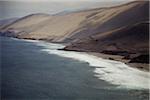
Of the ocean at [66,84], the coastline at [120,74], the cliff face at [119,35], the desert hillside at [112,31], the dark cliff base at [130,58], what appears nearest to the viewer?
the ocean at [66,84]

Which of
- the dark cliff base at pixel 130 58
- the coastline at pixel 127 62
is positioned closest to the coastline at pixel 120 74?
the coastline at pixel 127 62

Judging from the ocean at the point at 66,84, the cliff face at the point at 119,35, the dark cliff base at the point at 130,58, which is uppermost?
the cliff face at the point at 119,35

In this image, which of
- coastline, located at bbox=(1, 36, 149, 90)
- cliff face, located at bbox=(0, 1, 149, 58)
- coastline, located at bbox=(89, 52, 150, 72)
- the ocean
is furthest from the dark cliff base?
the ocean

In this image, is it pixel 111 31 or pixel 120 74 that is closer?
pixel 120 74

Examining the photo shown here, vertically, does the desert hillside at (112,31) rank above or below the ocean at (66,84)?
above

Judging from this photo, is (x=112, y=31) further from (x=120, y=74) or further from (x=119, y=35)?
(x=120, y=74)

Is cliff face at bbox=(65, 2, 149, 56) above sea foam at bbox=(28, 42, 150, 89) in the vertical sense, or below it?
above

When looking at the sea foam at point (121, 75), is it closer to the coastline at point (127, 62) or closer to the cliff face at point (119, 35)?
the coastline at point (127, 62)

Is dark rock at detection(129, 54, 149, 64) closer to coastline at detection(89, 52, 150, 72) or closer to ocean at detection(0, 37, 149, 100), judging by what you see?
coastline at detection(89, 52, 150, 72)

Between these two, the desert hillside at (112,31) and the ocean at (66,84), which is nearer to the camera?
the ocean at (66,84)

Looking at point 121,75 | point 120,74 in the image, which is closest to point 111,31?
point 120,74

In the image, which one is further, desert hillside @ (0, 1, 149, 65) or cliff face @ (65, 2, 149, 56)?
cliff face @ (65, 2, 149, 56)

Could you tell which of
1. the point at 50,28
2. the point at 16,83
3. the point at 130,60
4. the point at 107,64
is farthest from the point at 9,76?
the point at 50,28
